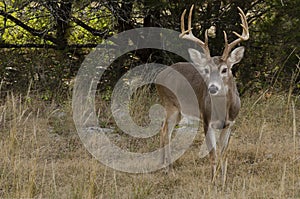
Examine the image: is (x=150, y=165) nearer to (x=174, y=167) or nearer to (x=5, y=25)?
(x=174, y=167)

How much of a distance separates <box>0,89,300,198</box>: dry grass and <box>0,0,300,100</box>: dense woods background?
78 centimetres

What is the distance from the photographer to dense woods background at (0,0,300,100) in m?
8.08

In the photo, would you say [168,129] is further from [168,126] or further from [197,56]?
[197,56]

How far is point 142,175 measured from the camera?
564cm

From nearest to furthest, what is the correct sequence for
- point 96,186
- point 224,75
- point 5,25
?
point 96,186
point 224,75
point 5,25

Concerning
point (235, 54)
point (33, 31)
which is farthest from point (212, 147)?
point (33, 31)

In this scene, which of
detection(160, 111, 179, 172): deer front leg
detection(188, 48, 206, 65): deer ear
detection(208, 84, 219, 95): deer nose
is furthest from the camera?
detection(160, 111, 179, 172): deer front leg

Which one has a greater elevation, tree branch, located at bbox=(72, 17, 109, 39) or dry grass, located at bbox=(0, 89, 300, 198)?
tree branch, located at bbox=(72, 17, 109, 39)

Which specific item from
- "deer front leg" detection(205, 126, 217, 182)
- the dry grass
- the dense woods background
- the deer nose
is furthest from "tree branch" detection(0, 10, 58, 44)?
the deer nose

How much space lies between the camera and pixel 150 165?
20.1ft

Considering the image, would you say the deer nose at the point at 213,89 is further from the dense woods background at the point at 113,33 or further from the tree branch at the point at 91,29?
the tree branch at the point at 91,29

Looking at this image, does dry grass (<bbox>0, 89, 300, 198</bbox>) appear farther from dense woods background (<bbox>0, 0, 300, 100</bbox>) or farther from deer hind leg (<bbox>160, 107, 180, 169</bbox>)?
dense woods background (<bbox>0, 0, 300, 100</bbox>)

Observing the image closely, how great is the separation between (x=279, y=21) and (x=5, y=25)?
427 centimetres

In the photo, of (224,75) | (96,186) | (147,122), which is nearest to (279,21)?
(147,122)
